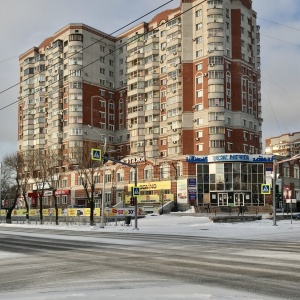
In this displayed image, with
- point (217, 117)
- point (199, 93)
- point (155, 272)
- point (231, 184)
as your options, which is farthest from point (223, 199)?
point (155, 272)

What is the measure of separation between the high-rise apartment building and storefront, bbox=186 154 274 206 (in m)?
2.63

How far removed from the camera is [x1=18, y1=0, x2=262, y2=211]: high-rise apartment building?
79.9 m

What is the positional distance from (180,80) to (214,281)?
76562mm

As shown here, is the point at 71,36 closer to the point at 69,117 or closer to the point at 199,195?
the point at 69,117

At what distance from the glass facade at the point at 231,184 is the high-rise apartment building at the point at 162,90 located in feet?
10.7

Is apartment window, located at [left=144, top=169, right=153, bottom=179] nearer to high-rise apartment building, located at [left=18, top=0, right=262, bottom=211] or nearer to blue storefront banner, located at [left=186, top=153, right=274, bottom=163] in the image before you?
high-rise apartment building, located at [left=18, top=0, right=262, bottom=211]

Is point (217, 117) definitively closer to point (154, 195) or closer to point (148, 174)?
point (148, 174)

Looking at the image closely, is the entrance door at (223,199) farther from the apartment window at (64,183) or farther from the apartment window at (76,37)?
the apartment window at (76,37)

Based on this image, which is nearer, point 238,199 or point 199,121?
point 238,199

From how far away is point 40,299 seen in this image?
8.09 m

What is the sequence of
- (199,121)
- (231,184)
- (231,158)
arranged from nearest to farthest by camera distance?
(231,158) < (231,184) < (199,121)

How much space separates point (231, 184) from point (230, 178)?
3.25ft

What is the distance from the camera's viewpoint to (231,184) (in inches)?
2815

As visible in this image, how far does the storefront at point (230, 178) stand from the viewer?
71.5 m
